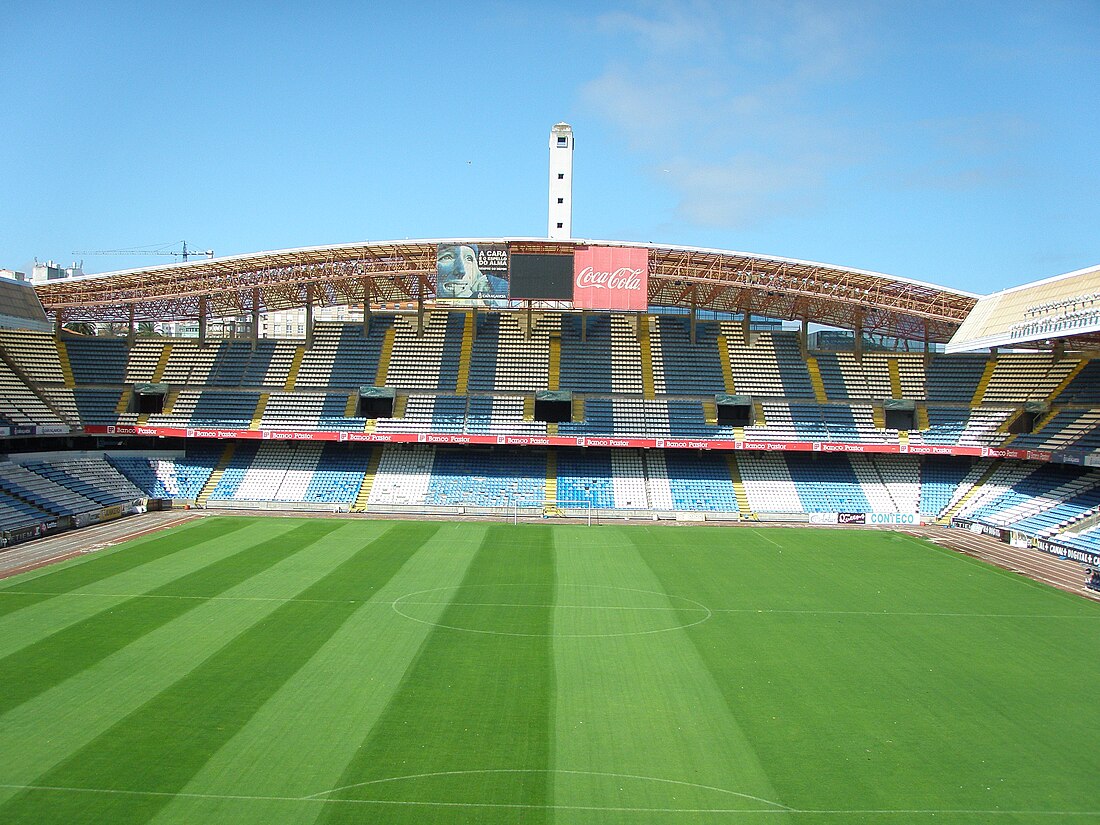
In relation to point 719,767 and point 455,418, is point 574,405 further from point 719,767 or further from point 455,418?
point 719,767

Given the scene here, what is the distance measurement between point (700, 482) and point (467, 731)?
1164 inches

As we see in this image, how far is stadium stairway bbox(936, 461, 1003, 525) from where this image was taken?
40.4 m

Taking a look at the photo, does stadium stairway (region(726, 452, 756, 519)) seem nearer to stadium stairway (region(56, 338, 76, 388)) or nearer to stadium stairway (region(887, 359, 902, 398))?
stadium stairway (region(887, 359, 902, 398))

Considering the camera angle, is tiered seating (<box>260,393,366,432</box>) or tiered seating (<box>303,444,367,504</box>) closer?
tiered seating (<box>303,444,367,504</box>)

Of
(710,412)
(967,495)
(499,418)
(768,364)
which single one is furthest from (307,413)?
(967,495)

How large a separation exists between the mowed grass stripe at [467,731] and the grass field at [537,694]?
6cm

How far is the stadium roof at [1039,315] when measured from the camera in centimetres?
2966

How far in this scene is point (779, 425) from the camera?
1726 inches

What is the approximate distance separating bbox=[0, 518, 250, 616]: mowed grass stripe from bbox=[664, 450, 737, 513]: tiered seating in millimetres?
21236

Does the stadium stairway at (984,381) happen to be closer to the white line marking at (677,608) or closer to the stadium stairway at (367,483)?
the white line marking at (677,608)

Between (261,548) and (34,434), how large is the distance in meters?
15.5

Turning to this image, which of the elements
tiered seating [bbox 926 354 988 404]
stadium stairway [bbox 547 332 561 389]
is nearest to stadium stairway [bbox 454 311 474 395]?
stadium stairway [bbox 547 332 561 389]

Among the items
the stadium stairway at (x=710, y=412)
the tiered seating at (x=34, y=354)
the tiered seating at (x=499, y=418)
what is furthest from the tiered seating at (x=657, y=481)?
the tiered seating at (x=34, y=354)

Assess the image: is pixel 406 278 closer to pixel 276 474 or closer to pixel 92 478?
pixel 276 474
